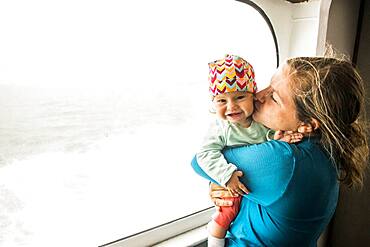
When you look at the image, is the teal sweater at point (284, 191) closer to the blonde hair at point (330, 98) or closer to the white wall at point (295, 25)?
the blonde hair at point (330, 98)

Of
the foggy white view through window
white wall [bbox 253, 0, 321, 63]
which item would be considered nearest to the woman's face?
the foggy white view through window

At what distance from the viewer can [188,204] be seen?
157 centimetres

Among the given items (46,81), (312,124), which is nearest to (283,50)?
(312,124)

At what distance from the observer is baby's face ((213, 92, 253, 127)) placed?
3.04 ft

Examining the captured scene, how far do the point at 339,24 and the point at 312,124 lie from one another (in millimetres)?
1017

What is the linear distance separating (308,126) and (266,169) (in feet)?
0.53

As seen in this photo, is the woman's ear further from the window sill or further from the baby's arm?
the window sill

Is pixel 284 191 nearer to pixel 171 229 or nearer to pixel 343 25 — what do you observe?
pixel 171 229

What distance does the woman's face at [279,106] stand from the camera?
87cm

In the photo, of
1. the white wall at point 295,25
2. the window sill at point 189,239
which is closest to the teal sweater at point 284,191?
the window sill at point 189,239

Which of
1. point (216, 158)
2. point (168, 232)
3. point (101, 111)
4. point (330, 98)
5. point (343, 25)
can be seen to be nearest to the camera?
point (330, 98)

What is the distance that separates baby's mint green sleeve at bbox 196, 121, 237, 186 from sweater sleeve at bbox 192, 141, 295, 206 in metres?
0.03

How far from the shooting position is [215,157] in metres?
0.94

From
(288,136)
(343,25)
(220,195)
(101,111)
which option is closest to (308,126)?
(288,136)
